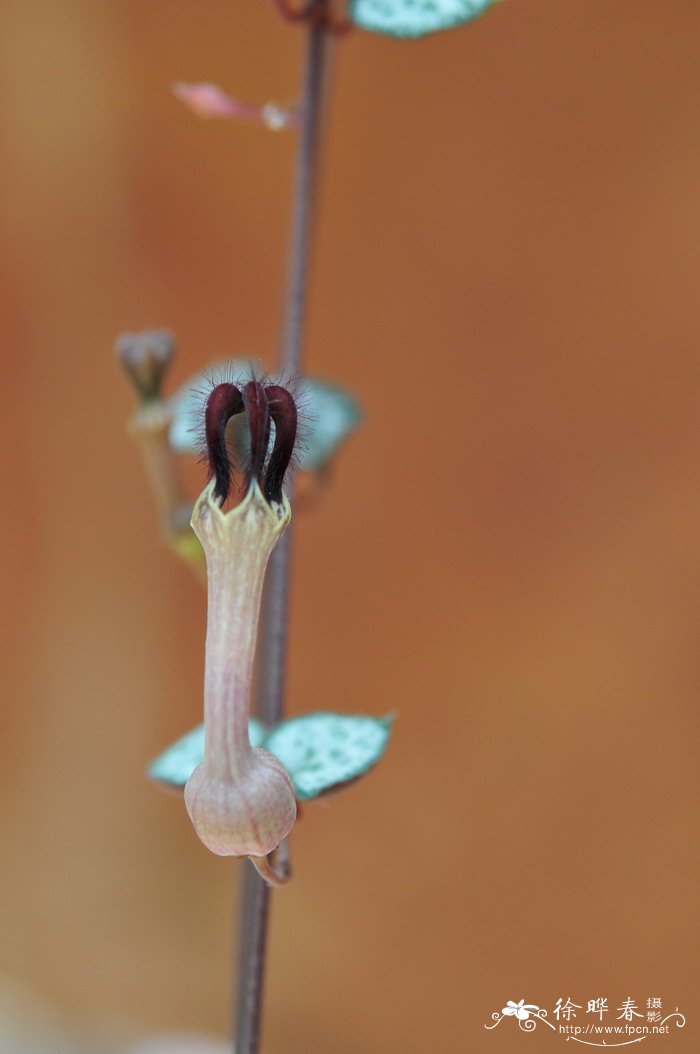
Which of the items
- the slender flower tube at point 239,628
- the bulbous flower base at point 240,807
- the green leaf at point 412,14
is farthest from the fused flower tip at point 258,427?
the green leaf at point 412,14

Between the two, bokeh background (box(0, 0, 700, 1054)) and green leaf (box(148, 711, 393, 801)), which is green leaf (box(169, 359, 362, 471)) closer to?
green leaf (box(148, 711, 393, 801))

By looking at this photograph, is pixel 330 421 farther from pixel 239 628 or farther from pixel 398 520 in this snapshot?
pixel 398 520

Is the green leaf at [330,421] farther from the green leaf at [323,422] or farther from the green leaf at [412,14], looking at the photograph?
the green leaf at [412,14]

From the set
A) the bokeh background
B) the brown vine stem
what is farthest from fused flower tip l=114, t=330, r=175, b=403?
the bokeh background

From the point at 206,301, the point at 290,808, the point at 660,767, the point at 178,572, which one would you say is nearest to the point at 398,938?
the point at 660,767

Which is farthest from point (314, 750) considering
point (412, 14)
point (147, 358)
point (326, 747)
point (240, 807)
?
point (412, 14)

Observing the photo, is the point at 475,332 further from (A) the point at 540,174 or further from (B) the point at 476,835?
(B) the point at 476,835
